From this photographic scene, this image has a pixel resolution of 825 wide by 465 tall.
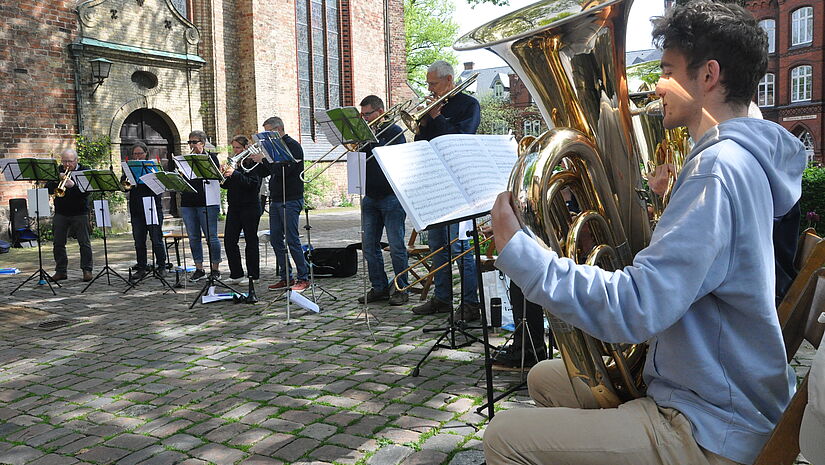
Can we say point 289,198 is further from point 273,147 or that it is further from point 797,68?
point 797,68

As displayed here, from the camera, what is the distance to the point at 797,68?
38.5m

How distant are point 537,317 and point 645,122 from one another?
1.39 m

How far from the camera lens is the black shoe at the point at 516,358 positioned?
4.47 metres

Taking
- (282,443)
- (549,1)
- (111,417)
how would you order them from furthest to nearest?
(111,417), (282,443), (549,1)

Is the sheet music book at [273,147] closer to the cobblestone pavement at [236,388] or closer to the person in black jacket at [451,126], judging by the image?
the person in black jacket at [451,126]

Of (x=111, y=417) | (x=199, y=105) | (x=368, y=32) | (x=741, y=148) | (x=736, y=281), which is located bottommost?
(x=111, y=417)

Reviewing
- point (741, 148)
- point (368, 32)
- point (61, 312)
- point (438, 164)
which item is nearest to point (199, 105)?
point (368, 32)

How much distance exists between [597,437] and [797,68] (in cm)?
4369

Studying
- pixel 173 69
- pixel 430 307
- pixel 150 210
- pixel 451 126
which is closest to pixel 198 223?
pixel 150 210

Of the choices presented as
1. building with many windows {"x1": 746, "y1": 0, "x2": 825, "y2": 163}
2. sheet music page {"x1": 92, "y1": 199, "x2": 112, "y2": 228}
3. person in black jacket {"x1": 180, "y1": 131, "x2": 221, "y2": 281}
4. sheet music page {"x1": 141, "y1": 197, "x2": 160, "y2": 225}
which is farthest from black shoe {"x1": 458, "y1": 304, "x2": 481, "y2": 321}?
building with many windows {"x1": 746, "y1": 0, "x2": 825, "y2": 163}

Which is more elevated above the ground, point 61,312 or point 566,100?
point 566,100

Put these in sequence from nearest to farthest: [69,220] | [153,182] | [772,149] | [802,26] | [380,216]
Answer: [772,149] → [380,216] → [153,182] → [69,220] → [802,26]

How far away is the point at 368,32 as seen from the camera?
78.5 feet

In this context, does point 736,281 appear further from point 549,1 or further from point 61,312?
point 61,312
